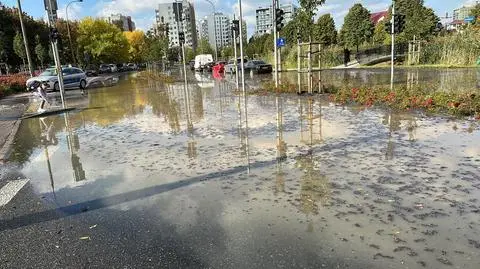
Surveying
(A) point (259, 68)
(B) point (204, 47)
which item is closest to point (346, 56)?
(A) point (259, 68)

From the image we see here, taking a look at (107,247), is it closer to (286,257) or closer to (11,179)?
(286,257)

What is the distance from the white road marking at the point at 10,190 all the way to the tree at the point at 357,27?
54.2 meters

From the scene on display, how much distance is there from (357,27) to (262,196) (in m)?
55.6

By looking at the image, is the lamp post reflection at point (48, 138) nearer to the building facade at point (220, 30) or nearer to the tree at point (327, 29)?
the tree at point (327, 29)

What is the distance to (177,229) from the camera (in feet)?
17.1

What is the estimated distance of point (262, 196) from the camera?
6215mm

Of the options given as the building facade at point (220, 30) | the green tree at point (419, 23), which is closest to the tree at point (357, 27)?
the green tree at point (419, 23)

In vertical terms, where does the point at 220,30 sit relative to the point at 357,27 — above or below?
above

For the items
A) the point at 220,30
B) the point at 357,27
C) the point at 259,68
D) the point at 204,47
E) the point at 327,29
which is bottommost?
the point at 259,68

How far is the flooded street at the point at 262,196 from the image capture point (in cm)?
454

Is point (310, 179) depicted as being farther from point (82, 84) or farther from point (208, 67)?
point (208, 67)

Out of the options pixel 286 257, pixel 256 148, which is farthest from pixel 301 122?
pixel 286 257

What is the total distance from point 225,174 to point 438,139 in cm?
496

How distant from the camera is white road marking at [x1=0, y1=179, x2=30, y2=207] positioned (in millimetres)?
6870
